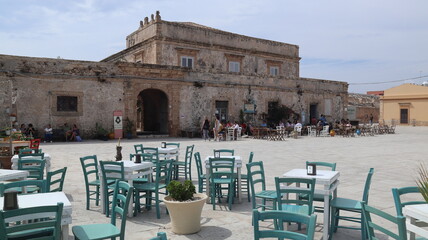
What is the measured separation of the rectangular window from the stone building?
45 mm

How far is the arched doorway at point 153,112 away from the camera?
2131 centimetres

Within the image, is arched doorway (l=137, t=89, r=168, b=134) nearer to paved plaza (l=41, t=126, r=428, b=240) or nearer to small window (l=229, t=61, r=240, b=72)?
small window (l=229, t=61, r=240, b=72)

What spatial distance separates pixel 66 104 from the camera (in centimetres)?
1712

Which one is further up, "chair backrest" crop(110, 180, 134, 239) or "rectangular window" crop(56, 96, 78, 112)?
"rectangular window" crop(56, 96, 78, 112)

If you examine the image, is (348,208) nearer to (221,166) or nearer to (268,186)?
(221,166)

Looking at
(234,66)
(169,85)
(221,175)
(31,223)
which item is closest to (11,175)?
(31,223)

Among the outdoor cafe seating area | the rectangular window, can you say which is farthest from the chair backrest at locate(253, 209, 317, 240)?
the rectangular window

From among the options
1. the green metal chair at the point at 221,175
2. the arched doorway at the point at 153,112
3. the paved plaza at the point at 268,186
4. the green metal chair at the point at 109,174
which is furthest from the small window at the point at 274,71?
the green metal chair at the point at 109,174

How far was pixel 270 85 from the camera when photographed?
24.1m

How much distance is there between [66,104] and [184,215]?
1455 cm

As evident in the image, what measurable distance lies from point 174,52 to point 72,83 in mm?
8432

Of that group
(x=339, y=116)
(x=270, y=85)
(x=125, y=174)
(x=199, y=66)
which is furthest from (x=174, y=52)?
(x=125, y=174)

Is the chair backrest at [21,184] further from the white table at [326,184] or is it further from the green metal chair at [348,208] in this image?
the green metal chair at [348,208]

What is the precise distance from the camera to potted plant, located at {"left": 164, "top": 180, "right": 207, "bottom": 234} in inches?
173
